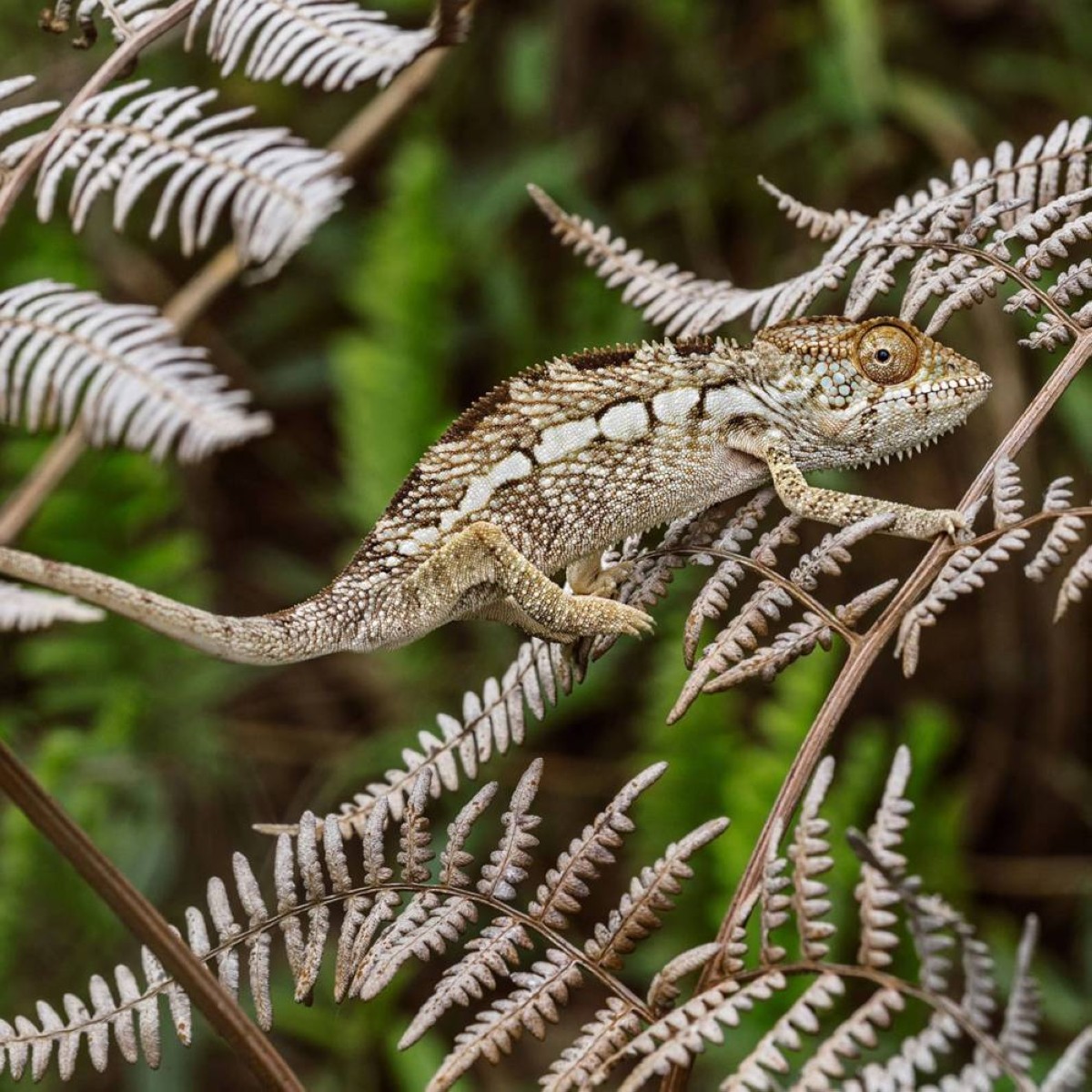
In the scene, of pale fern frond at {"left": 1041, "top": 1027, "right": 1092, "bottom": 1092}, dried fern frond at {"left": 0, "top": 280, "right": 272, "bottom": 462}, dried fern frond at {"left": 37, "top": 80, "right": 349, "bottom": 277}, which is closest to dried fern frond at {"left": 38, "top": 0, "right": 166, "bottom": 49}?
dried fern frond at {"left": 37, "top": 80, "right": 349, "bottom": 277}

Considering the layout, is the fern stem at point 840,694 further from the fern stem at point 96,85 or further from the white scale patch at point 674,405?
the fern stem at point 96,85

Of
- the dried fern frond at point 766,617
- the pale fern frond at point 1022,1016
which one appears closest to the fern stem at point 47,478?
the dried fern frond at point 766,617

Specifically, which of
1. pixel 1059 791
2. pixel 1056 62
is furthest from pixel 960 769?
pixel 1056 62

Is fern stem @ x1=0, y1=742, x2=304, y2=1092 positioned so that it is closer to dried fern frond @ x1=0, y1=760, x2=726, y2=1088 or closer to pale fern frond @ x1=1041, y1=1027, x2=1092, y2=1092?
dried fern frond @ x1=0, y1=760, x2=726, y2=1088

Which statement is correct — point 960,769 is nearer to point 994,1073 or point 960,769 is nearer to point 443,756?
point 443,756

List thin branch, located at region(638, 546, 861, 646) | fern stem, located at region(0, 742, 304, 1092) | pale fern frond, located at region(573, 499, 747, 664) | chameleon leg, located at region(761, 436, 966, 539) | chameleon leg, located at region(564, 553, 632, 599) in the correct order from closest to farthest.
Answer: fern stem, located at region(0, 742, 304, 1092)
thin branch, located at region(638, 546, 861, 646)
chameleon leg, located at region(761, 436, 966, 539)
pale fern frond, located at region(573, 499, 747, 664)
chameleon leg, located at region(564, 553, 632, 599)

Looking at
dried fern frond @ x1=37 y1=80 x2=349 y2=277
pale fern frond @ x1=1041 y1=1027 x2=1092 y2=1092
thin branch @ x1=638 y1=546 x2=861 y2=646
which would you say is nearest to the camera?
pale fern frond @ x1=1041 y1=1027 x2=1092 y2=1092

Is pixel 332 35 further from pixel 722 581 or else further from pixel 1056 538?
pixel 1056 538

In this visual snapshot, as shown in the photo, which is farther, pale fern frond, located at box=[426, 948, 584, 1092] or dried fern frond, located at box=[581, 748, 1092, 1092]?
pale fern frond, located at box=[426, 948, 584, 1092]
